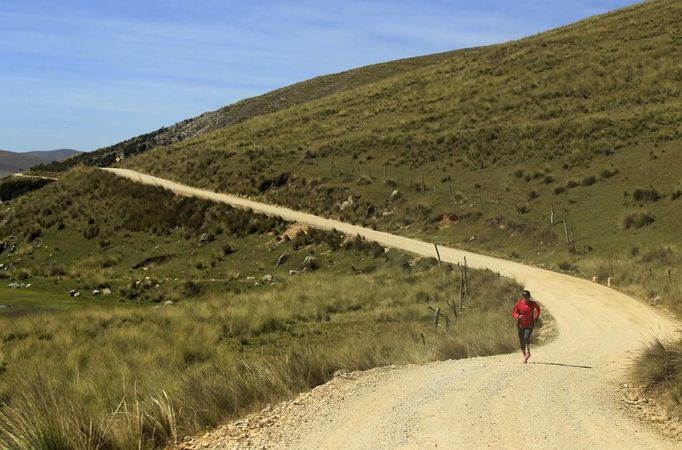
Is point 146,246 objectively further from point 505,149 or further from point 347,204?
point 505,149

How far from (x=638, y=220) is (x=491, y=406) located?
24328mm

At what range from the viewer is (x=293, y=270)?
3266 cm

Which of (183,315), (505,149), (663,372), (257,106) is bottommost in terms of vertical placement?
(183,315)

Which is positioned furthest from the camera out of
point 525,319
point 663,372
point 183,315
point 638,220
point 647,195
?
point 647,195

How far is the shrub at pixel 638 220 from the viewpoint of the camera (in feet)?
96.6

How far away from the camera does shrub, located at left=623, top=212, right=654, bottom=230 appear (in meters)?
29.4

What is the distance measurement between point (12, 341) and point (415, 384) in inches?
500

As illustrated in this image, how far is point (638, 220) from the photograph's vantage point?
→ 29531 millimetres

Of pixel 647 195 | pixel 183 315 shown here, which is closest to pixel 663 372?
pixel 183 315

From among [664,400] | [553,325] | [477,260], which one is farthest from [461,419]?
[477,260]

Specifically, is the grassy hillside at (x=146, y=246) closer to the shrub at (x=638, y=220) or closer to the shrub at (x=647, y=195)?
the shrub at (x=638, y=220)

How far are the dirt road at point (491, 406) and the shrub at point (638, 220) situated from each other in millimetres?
15903

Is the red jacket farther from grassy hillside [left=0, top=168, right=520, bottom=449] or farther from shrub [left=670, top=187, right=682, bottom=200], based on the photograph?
shrub [left=670, top=187, right=682, bottom=200]

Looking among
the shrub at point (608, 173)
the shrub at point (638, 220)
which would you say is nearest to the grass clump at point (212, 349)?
the shrub at point (638, 220)
